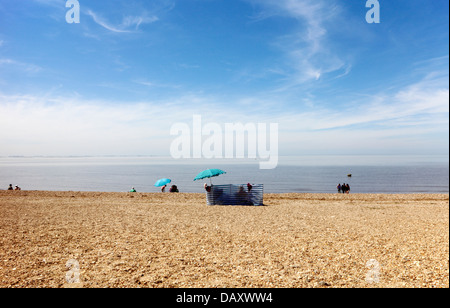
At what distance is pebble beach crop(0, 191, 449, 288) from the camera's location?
627 centimetres

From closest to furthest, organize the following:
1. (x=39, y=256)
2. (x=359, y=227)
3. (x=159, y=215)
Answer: (x=39, y=256) < (x=359, y=227) < (x=159, y=215)

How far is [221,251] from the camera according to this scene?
8.34 metres

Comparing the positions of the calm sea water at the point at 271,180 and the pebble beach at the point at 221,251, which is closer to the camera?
the pebble beach at the point at 221,251

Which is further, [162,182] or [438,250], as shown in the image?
[162,182]

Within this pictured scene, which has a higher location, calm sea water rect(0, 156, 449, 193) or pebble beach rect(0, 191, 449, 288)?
calm sea water rect(0, 156, 449, 193)

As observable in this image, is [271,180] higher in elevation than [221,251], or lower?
higher

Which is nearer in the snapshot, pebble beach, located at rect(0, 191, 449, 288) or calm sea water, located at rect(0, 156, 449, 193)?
pebble beach, located at rect(0, 191, 449, 288)

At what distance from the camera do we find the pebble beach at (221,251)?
627 cm

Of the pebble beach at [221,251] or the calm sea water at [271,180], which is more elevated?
the calm sea water at [271,180]

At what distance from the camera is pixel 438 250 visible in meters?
8.44

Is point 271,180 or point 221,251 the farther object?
point 271,180
